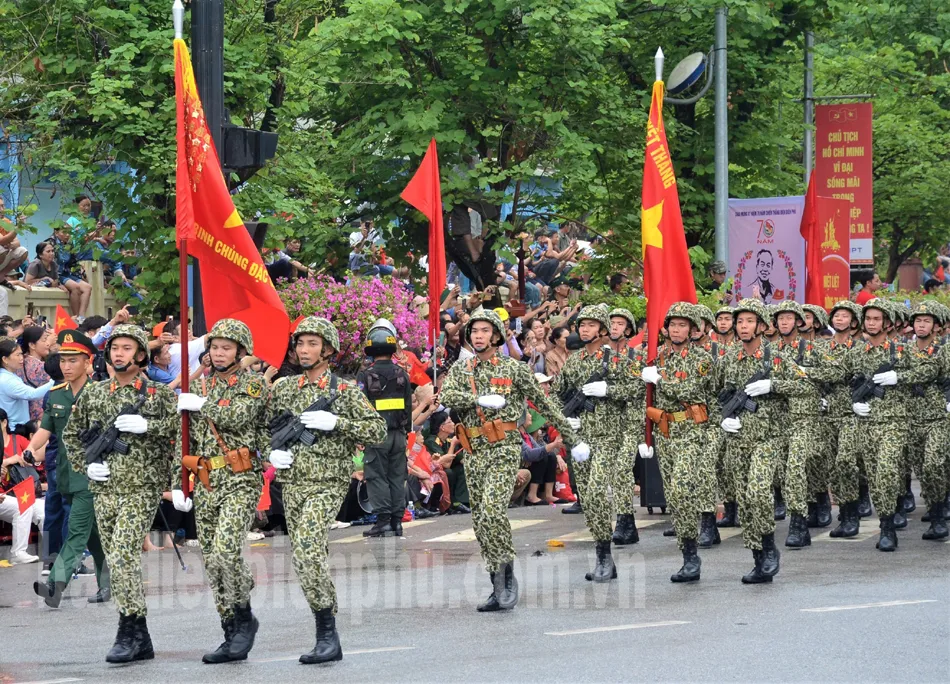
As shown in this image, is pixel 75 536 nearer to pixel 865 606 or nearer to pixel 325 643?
pixel 325 643

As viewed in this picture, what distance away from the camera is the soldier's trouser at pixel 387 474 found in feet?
52.4

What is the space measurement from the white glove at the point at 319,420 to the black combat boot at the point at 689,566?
382 centimetres

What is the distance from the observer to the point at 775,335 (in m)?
15.6

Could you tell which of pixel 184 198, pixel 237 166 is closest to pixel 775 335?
pixel 237 166

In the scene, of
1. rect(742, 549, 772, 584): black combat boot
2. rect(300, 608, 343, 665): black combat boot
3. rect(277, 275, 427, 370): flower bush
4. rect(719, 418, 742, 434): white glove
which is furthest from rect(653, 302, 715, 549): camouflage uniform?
rect(277, 275, 427, 370): flower bush

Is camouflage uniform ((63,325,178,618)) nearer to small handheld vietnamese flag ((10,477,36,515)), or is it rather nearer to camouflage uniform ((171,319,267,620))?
camouflage uniform ((171,319,267,620))

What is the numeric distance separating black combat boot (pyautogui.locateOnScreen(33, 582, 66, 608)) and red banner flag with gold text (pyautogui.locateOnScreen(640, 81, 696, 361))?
5242 millimetres

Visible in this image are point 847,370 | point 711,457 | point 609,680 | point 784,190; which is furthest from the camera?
point 784,190

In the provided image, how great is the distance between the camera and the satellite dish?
2234 centimetres

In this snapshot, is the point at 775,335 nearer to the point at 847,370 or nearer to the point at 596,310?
the point at 847,370

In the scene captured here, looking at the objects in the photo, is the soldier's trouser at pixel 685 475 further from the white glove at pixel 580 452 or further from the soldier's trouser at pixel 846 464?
the soldier's trouser at pixel 846 464

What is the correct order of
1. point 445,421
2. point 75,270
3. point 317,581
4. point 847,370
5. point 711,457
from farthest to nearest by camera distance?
1. point 75,270
2. point 445,421
3. point 847,370
4. point 711,457
5. point 317,581

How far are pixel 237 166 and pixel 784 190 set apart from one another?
15.0 m

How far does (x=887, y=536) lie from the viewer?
1432cm
